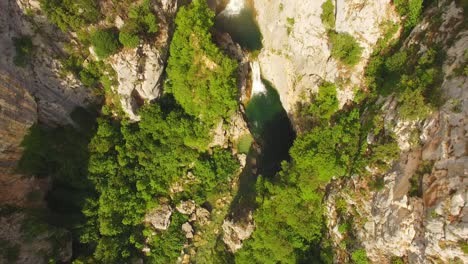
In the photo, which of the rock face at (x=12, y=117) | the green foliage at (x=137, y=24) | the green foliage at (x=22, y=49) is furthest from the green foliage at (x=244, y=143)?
the green foliage at (x=22, y=49)

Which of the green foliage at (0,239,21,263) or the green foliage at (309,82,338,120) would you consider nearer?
the green foliage at (0,239,21,263)

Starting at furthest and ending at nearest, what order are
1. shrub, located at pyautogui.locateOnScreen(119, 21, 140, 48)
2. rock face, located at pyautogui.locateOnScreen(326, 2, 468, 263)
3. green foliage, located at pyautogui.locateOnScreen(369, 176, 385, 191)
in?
shrub, located at pyautogui.locateOnScreen(119, 21, 140, 48) < green foliage, located at pyautogui.locateOnScreen(369, 176, 385, 191) < rock face, located at pyautogui.locateOnScreen(326, 2, 468, 263)

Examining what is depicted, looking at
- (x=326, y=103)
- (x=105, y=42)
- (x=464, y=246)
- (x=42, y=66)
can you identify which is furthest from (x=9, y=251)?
(x=464, y=246)

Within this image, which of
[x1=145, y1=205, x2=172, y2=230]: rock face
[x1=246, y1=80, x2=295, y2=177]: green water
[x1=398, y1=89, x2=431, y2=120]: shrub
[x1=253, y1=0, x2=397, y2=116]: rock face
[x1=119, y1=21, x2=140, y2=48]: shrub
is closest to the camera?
[x1=398, y1=89, x2=431, y2=120]: shrub

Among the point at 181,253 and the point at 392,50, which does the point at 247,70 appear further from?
the point at 181,253

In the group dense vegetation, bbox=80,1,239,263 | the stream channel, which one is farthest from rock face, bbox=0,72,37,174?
the stream channel

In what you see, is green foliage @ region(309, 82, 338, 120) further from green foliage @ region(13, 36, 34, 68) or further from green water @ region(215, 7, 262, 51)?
green foliage @ region(13, 36, 34, 68)

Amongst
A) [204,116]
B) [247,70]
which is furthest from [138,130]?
[247,70]
